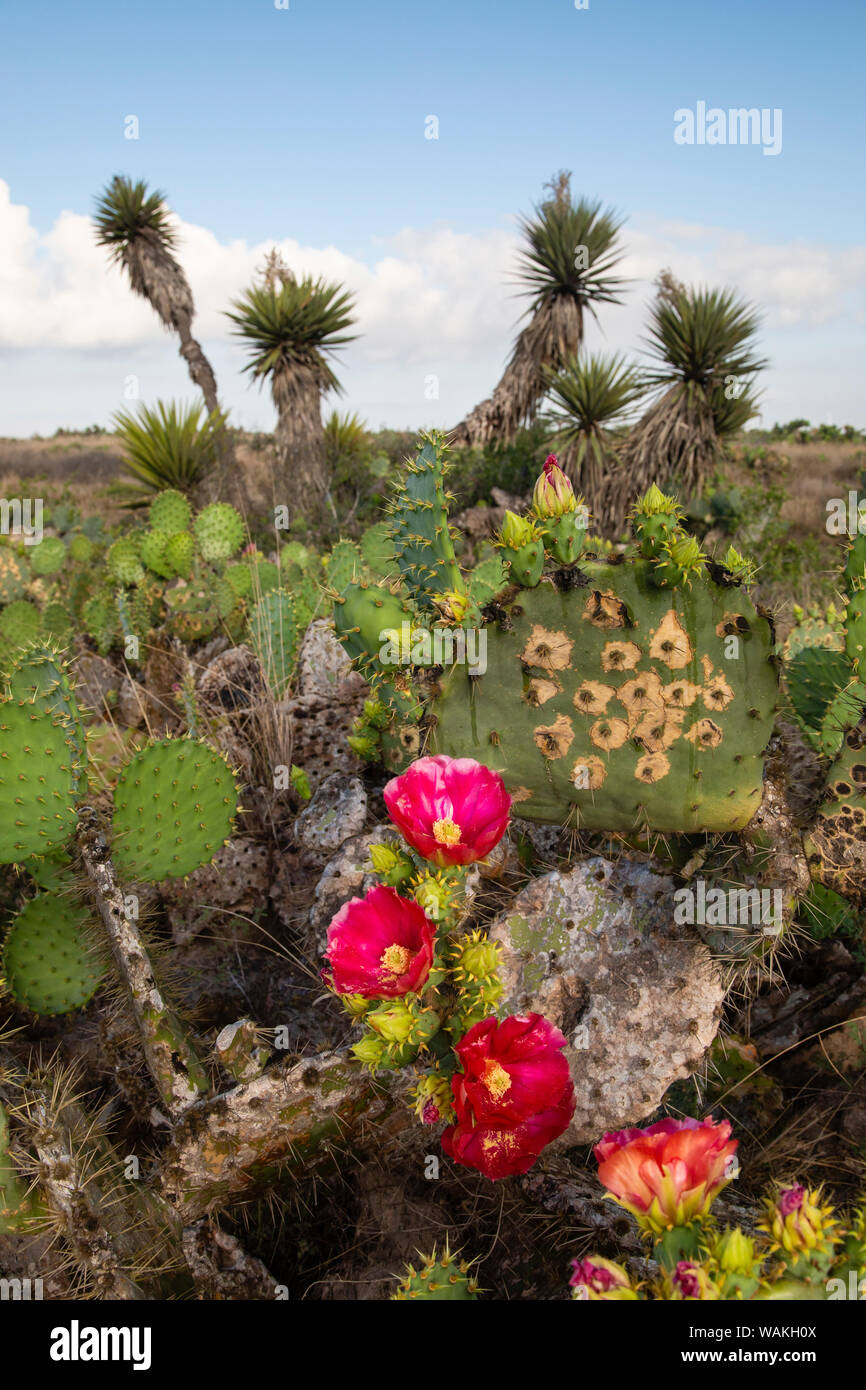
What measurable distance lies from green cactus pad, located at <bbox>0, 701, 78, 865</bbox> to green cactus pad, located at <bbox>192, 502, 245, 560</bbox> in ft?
10.7

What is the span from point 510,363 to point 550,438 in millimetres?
1417

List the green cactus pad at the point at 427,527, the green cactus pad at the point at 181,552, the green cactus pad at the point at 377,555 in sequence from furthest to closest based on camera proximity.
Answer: the green cactus pad at the point at 181,552 < the green cactus pad at the point at 377,555 < the green cactus pad at the point at 427,527

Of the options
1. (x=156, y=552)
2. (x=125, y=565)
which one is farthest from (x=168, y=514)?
(x=125, y=565)

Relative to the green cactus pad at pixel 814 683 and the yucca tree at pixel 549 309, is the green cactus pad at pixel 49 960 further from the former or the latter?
the yucca tree at pixel 549 309

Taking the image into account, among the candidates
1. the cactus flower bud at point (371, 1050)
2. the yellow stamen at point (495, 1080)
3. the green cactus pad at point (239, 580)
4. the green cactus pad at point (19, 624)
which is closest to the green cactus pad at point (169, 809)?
the cactus flower bud at point (371, 1050)

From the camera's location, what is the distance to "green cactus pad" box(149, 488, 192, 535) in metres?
5.28

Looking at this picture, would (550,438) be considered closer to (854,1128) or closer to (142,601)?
(142,601)

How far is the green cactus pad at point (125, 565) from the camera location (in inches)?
205

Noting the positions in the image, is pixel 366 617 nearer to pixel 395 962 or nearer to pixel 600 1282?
pixel 395 962

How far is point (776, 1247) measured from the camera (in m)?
0.98

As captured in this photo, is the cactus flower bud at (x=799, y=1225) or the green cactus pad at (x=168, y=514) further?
the green cactus pad at (x=168, y=514)

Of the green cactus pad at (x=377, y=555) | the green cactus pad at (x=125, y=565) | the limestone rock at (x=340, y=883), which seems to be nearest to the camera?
the limestone rock at (x=340, y=883)

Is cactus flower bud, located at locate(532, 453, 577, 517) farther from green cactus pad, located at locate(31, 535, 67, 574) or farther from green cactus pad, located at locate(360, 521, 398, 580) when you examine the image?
green cactus pad, located at locate(31, 535, 67, 574)

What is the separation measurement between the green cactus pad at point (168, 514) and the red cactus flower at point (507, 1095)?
4.60m
